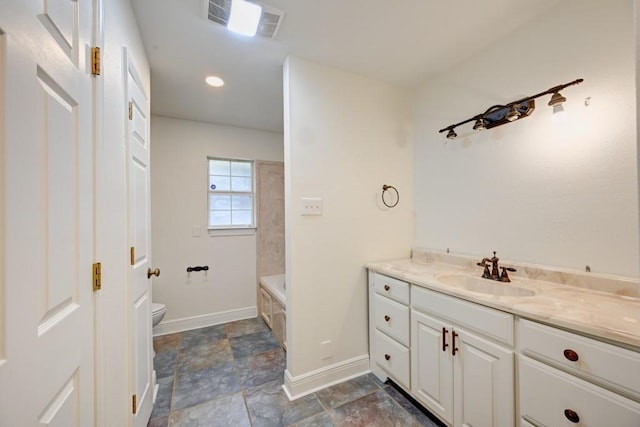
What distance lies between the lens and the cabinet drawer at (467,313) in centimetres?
116

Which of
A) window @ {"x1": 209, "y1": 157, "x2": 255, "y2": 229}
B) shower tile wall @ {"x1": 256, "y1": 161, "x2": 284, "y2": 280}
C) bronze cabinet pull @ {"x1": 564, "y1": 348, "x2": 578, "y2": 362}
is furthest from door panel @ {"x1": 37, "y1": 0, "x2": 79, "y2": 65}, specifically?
shower tile wall @ {"x1": 256, "y1": 161, "x2": 284, "y2": 280}

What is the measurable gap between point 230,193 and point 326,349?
86.4 inches

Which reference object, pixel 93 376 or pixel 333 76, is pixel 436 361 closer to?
pixel 93 376

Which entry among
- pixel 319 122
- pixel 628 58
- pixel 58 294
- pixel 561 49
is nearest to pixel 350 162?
pixel 319 122

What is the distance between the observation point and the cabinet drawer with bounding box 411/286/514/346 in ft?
3.80

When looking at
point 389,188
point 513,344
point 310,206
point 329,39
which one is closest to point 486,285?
point 513,344

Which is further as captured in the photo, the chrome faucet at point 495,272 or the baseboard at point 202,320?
the baseboard at point 202,320

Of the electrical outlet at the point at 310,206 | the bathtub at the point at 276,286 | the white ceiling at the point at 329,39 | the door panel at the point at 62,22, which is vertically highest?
the white ceiling at the point at 329,39

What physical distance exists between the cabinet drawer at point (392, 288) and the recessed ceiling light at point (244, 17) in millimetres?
1869

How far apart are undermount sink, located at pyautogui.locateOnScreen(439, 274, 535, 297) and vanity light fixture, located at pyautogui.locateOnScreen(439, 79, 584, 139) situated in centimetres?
105

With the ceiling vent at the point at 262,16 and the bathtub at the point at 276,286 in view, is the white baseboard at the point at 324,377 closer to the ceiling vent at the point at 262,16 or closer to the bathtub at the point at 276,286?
the bathtub at the point at 276,286

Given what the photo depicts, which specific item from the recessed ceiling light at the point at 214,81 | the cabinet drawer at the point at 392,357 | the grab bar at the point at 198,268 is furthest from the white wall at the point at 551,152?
the grab bar at the point at 198,268

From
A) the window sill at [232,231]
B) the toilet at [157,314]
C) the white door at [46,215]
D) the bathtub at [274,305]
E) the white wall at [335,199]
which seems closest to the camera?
the white door at [46,215]

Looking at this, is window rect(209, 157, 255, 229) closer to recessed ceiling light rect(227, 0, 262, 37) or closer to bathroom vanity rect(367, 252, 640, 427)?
recessed ceiling light rect(227, 0, 262, 37)
